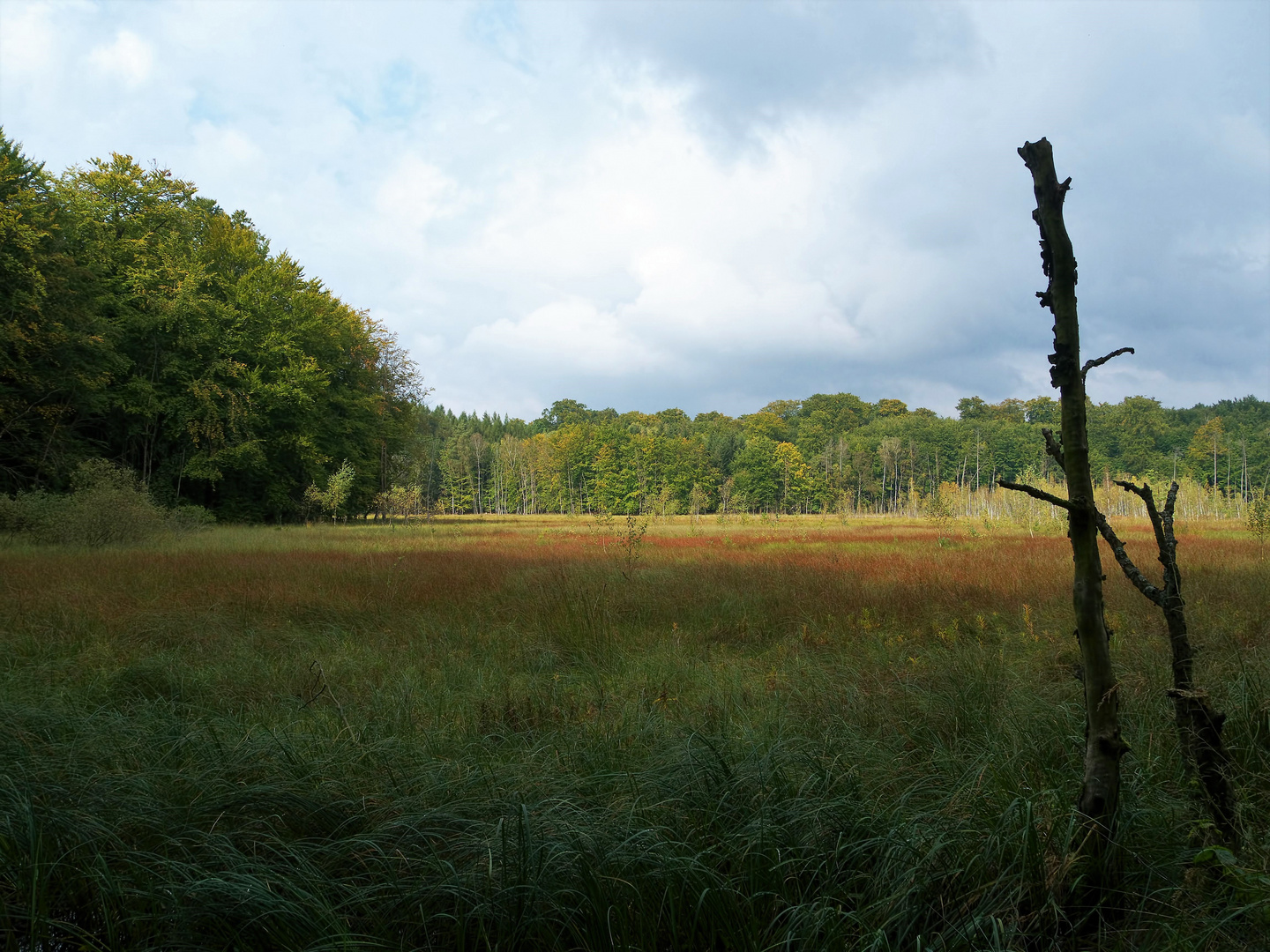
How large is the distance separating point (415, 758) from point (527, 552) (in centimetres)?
1386

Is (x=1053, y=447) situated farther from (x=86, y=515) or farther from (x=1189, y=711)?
(x=86, y=515)

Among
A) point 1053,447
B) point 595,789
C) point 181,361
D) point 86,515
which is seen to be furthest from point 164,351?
point 1053,447

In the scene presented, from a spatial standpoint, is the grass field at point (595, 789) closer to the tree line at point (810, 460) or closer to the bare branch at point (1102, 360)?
the bare branch at point (1102, 360)

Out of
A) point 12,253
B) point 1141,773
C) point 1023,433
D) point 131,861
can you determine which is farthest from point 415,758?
point 1023,433

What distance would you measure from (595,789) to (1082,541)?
6.70 ft

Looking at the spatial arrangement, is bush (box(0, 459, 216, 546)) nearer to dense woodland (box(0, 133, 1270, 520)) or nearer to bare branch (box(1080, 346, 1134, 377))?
dense woodland (box(0, 133, 1270, 520))

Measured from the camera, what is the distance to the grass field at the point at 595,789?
6.02 feet

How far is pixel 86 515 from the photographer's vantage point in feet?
53.2

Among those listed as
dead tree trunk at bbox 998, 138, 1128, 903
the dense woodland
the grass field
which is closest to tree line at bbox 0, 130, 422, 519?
the dense woodland

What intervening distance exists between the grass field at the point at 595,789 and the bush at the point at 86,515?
11.8 m

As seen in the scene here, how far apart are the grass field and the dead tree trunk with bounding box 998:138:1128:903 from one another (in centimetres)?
15

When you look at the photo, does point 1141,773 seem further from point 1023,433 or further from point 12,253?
point 1023,433

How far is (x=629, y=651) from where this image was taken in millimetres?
6188

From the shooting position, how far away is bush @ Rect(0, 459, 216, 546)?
15984 mm
